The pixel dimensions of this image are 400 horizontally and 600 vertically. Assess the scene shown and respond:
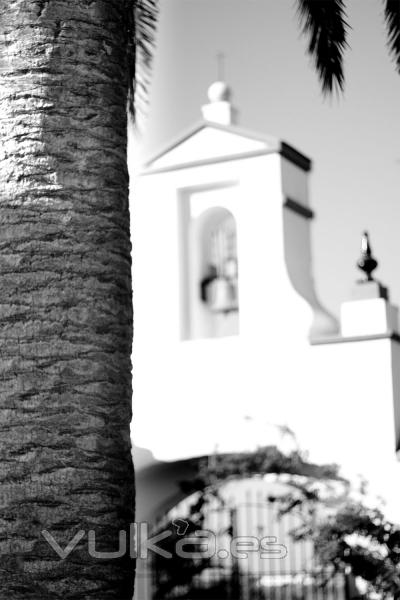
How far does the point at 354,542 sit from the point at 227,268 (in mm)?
3689

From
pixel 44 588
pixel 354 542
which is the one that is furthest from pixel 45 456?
pixel 354 542

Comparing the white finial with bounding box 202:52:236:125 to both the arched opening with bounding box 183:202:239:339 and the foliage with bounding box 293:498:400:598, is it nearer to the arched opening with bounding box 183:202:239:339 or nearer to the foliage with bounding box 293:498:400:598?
the arched opening with bounding box 183:202:239:339

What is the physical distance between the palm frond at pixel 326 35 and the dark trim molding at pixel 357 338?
2958mm

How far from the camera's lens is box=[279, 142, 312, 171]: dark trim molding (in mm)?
11617

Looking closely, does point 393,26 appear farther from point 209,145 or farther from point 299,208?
point 209,145

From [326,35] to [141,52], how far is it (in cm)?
236

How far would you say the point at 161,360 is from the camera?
12.1 meters

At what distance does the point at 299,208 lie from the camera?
11.8 meters

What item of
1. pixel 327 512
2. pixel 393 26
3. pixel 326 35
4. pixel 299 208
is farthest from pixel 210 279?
pixel 393 26

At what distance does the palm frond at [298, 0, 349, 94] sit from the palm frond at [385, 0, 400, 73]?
36 centimetres

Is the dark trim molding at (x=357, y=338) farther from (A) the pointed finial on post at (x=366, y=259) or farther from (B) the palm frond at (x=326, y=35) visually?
(B) the palm frond at (x=326, y=35)

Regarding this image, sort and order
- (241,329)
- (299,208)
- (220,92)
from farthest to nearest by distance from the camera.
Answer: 1. (220,92)
2. (299,208)
3. (241,329)

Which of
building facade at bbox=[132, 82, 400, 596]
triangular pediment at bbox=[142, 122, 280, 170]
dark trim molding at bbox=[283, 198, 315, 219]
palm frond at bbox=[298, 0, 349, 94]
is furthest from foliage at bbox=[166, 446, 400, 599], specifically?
palm frond at bbox=[298, 0, 349, 94]

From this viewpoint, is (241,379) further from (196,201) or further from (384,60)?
(384,60)
